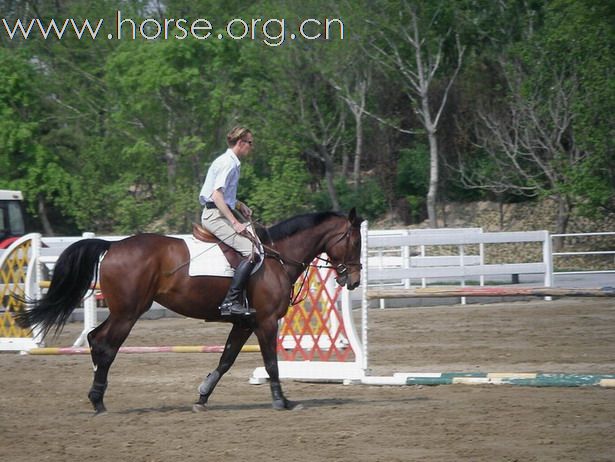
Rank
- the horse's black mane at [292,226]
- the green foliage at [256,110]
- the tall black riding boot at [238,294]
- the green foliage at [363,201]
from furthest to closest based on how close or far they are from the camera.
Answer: the green foliage at [363,201], the green foliage at [256,110], the horse's black mane at [292,226], the tall black riding boot at [238,294]

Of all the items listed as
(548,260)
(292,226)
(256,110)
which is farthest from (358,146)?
(292,226)

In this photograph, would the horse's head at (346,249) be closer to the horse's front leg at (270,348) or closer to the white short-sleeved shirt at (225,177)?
the horse's front leg at (270,348)

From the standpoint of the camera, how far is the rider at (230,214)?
342 inches

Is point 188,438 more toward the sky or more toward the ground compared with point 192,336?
more toward the sky

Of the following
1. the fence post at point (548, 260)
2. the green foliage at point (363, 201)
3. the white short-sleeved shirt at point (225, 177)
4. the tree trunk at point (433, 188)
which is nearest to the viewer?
the white short-sleeved shirt at point (225, 177)

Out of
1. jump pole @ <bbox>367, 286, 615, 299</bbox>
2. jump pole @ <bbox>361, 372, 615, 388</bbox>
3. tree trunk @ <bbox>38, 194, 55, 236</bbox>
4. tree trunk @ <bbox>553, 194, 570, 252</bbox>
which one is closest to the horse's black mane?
jump pole @ <bbox>367, 286, 615, 299</bbox>

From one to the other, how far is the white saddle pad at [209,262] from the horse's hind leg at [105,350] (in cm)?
75

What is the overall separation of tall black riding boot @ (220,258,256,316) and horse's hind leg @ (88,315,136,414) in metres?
0.88

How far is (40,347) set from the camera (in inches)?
543

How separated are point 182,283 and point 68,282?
3.72ft

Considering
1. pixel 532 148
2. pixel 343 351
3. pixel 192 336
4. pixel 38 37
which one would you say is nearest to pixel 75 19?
pixel 38 37

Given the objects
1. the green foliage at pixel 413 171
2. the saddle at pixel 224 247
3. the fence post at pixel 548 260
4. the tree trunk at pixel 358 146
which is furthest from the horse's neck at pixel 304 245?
the green foliage at pixel 413 171

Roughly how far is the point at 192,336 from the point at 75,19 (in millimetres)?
31073

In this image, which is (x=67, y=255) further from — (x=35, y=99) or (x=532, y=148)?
(x=35, y=99)
